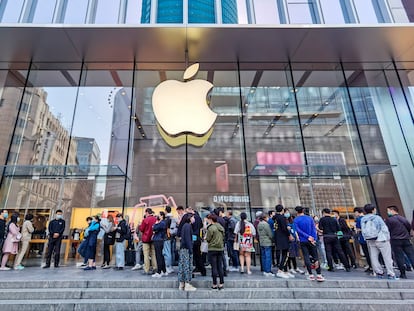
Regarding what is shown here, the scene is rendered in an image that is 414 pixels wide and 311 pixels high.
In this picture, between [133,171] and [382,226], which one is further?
[133,171]

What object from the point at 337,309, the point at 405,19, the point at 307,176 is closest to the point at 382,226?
the point at 337,309

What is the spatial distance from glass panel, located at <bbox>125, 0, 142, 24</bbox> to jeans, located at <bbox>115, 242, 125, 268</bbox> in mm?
7698

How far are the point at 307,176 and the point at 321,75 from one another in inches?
190

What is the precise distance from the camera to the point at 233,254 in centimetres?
640

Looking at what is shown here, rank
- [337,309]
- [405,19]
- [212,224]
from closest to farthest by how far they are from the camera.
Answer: [337,309] < [212,224] < [405,19]

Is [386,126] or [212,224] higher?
[386,126]

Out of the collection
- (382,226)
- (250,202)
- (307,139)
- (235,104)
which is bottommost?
(382,226)

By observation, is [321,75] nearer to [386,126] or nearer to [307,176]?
[386,126]

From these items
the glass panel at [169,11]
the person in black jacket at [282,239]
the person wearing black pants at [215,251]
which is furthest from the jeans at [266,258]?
the glass panel at [169,11]

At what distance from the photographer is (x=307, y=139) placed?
33.3 ft

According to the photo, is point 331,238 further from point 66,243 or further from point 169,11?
point 169,11

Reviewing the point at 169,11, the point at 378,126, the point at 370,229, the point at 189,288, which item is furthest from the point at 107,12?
the point at 378,126

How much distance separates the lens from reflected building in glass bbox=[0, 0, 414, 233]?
8.84 m

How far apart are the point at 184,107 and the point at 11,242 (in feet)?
22.3
